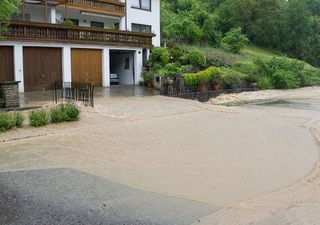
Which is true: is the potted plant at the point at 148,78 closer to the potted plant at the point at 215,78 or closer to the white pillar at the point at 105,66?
the white pillar at the point at 105,66

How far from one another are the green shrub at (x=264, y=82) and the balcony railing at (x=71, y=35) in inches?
397

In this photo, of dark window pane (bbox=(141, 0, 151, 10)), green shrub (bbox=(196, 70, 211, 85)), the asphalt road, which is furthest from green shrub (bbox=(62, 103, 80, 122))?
dark window pane (bbox=(141, 0, 151, 10))

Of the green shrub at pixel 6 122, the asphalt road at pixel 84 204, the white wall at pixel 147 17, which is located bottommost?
the asphalt road at pixel 84 204

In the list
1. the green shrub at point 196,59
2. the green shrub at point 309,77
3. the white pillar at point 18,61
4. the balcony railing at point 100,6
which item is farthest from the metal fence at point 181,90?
the green shrub at point 309,77

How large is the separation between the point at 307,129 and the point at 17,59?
16.7 m

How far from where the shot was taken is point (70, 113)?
52.0 ft

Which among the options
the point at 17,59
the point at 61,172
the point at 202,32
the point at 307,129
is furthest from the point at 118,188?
the point at 202,32

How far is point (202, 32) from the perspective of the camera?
1823 inches

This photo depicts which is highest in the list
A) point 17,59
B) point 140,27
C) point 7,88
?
point 140,27

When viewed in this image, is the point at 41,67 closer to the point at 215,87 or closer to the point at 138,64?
the point at 138,64

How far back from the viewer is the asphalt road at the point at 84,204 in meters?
6.52

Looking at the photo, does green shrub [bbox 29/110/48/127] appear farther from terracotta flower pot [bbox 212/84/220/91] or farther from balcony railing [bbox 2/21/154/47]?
terracotta flower pot [bbox 212/84/220/91]

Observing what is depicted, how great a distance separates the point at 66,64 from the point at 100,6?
8041 millimetres

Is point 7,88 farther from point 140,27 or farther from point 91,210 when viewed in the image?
point 140,27
